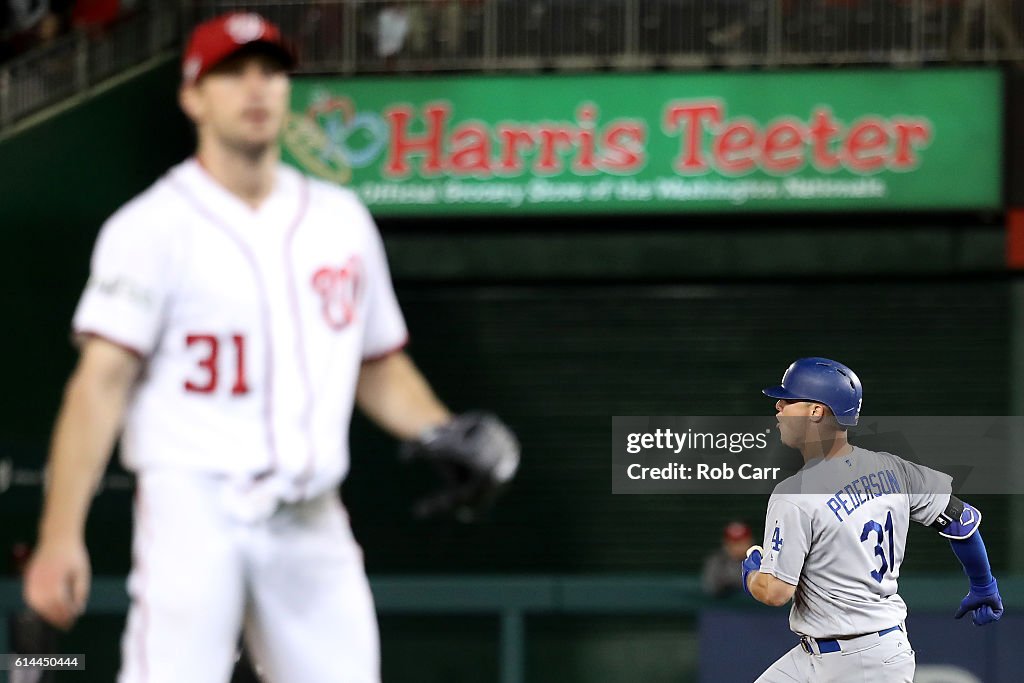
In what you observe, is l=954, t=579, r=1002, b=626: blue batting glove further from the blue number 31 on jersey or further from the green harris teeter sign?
the green harris teeter sign

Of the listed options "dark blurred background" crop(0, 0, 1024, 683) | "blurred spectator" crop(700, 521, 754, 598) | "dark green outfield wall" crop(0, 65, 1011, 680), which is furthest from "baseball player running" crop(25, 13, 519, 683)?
"dark green outfield wall" crop(0, 65, 1011, 680)

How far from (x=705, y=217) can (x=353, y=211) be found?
38.1 feet

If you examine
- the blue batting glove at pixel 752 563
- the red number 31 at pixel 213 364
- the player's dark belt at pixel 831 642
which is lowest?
the player's dark belt at pixel 831 642

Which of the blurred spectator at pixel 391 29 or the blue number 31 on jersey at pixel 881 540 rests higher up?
the blurred spectator at pixel 391 29

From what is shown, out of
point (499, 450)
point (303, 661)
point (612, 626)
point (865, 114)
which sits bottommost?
point (612, 626)

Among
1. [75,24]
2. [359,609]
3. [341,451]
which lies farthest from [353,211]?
[75,24]

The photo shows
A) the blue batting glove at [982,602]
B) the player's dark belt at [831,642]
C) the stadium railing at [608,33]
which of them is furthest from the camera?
the stadium railing at [608,33]

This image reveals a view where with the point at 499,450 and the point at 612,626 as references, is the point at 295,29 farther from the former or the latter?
the point at 499,450

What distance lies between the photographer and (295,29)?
15148 millimetres

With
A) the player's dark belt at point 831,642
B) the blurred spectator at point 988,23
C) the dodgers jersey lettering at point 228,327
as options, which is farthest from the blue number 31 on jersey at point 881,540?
the blurred spectator at point 988,23

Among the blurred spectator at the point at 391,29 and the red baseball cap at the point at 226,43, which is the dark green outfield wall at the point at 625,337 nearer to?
the blurred spectator at the point at 391,29

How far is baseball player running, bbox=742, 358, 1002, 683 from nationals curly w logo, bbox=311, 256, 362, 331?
5.85 ft

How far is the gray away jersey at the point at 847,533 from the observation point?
5.18 m

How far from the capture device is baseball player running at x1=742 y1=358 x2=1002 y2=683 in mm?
5117
